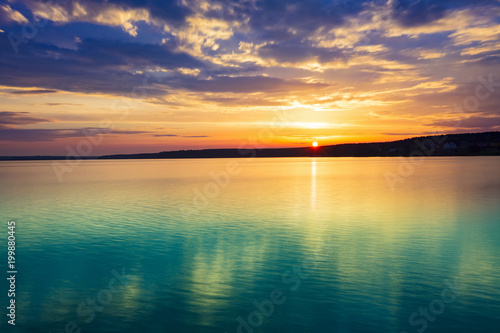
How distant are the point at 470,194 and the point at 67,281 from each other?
177 ft

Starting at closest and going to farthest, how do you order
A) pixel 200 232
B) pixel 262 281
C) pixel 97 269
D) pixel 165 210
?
pixel 262 281, pixel 97 269, pixel 200 232, pixel 165 210

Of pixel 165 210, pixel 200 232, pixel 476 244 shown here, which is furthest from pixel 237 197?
pixel 476 244

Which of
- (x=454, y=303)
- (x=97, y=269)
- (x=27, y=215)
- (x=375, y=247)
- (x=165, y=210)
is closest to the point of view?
(x=454, y=303)

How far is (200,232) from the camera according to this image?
99.2ft

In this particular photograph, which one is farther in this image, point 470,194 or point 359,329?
point 470,194

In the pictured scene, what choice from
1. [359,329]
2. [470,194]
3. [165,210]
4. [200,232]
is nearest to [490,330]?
[359,329]

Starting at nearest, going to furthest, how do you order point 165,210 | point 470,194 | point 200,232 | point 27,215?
point 200,232
point 27,215
point 165,210
point 470,194

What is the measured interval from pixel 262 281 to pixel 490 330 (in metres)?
9.11

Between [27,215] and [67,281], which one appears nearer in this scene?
[67,281]

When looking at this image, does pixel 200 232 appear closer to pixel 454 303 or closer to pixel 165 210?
pixel 165 210

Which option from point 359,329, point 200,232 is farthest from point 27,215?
point 359,329

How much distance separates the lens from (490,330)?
12.6m

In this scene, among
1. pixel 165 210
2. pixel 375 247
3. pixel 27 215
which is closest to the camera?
pixel 375 247

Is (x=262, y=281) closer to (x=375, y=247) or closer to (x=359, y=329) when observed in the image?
(x=359, y=329)
